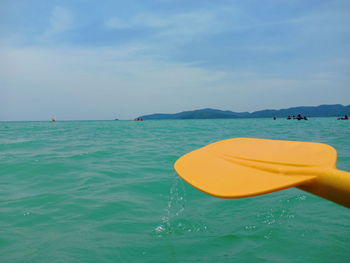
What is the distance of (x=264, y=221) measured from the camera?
333 centimetres

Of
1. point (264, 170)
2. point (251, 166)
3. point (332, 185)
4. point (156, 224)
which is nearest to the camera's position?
→ point (332, 185)

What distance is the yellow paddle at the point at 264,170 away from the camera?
1557 mm

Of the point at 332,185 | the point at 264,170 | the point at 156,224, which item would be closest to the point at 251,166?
the point at 264,170

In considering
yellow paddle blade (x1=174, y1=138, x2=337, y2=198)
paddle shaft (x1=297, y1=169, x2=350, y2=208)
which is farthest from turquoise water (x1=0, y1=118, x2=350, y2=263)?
paddle shaft (x1=297, y1=169, x2=350, y2=208)

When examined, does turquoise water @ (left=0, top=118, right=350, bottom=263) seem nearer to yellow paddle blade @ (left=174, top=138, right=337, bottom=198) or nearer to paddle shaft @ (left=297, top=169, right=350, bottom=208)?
yellow paddle blade @ (left=174, top=138, right=337, bottom=198)

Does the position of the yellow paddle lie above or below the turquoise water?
above

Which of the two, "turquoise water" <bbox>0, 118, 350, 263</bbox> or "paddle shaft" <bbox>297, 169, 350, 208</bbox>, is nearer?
"paddle shaft" <bbox>297, 169, 350, 208</bbox>

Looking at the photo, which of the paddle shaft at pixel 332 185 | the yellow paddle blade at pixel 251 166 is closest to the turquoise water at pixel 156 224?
the yellow paddle blade at pixel 251 166

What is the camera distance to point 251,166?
6.52 ft

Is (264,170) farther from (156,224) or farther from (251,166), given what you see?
(156,224)

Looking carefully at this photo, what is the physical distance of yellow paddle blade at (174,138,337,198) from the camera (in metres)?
1.59

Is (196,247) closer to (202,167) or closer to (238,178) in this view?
(202,167)

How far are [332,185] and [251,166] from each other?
1.80 ft

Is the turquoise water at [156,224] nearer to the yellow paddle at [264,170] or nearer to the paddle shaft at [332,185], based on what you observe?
the yellow paddle at [264,170]
